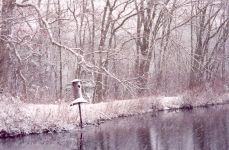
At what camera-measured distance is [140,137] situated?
1457 cm

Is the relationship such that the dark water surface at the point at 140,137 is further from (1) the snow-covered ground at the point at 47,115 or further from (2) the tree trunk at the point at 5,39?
(2) the tree trunk at the point at 5,39

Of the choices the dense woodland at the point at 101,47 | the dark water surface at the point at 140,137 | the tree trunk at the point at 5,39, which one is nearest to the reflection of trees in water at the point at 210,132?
the dark water surface at the point at 140,137

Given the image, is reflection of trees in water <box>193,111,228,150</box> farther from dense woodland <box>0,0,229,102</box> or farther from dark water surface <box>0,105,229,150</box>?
dense woodland <box>0,0,229,102</box>

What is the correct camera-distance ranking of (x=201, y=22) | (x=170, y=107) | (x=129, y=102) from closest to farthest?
(x=129, y=102), (x=170, y=107), (x=201, y=22)

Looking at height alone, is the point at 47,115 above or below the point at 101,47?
below

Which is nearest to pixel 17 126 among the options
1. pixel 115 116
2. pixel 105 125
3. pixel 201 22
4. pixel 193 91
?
pixel 105 125

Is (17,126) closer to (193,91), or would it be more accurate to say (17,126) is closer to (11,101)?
(11,101)

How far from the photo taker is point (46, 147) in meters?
12.6

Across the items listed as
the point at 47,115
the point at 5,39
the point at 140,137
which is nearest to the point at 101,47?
the point at 5,39

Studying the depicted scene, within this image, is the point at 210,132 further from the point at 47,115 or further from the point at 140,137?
the point at 47,115

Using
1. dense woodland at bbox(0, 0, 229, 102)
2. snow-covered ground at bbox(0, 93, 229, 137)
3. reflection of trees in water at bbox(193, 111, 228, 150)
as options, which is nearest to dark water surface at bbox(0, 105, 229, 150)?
reflection of trees in water at bbox(193, 111, 228, 150)

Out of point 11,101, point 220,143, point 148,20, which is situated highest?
point 148,20

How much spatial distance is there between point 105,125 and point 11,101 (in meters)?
4.41

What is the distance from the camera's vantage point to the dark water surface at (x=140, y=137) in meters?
12.7
